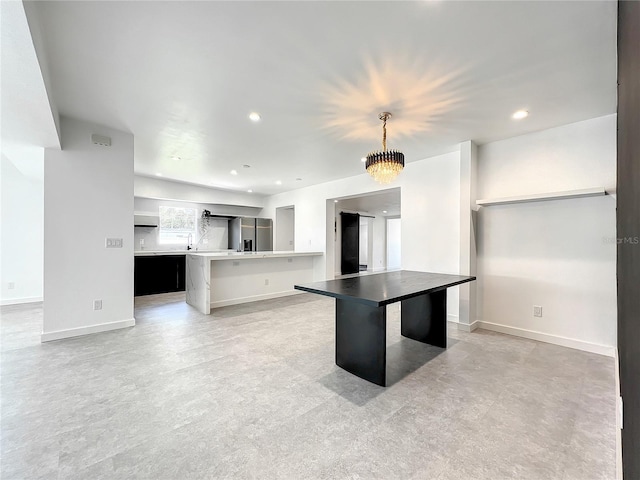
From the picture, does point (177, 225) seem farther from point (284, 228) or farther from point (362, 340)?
point (362, 340)

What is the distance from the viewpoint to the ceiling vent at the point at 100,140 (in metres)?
3.29

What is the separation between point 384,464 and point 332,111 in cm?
295

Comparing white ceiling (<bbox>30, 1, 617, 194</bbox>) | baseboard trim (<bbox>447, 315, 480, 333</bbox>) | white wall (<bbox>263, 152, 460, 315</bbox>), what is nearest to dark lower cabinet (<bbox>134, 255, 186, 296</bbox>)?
white ceiling (<bbox>30, 1, 617, 194</bbox>)

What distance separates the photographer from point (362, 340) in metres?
2.41

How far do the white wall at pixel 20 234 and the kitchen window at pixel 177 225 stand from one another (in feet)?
7.09

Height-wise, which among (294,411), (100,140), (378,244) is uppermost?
(100,140)

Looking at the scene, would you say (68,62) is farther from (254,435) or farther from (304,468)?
(304,468)

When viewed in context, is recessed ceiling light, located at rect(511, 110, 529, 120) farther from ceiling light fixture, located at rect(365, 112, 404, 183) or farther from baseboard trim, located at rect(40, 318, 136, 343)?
baseboard trim, located at rect(40, 318, 136, 343)

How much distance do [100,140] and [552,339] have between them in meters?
6.02

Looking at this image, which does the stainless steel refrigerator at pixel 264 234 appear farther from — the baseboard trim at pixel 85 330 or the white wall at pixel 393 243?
the white wall at pixel 393 243

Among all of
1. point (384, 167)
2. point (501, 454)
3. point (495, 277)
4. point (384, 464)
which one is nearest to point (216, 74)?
point (384, 167)

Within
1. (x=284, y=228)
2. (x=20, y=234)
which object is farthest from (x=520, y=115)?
(x=20, y=234)

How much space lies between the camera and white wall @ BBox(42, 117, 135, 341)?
310 cm

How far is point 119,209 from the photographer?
11.5 ft
